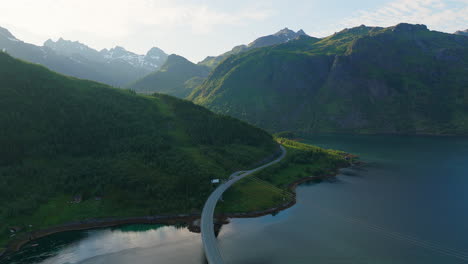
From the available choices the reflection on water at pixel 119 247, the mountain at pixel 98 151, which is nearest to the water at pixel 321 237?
the reflection on water at pixel 119 247

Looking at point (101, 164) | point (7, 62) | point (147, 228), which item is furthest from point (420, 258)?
point (7, 62)

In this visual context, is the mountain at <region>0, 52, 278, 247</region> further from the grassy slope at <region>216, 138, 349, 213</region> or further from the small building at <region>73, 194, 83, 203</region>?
the grassy slope at <region>216, 138, 349, 213</region>

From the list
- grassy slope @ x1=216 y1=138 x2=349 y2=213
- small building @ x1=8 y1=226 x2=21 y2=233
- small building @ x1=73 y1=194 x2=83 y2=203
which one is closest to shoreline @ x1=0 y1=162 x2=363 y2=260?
grassy slope @ x1=216 y1=138 x2=349 y2=213

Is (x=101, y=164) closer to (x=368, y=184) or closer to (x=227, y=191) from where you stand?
(x=227, y=191)

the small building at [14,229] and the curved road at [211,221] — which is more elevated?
the curved road at [211,221]

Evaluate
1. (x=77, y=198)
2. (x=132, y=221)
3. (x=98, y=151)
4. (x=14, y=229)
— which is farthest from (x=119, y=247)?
(x=98, y=151)

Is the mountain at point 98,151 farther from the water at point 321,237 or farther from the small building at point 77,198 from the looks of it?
the water at point 321,237

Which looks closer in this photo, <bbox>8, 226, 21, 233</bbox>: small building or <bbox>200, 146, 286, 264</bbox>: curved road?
<bbox>200, 146, 286, 264</bbox>: curved road
